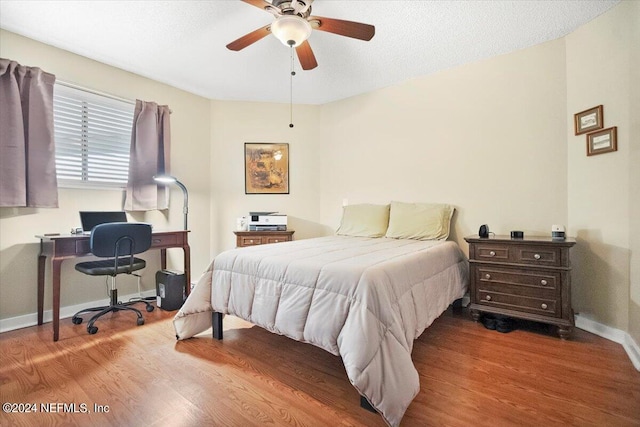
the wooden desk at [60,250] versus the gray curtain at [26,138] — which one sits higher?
the gray curtain at [26,138]

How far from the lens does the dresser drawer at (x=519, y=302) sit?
2254 mm

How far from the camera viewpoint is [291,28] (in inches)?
78.0

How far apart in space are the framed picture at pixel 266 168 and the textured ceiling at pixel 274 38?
0.96 meters

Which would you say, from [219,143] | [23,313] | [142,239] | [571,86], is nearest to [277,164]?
[219,143]

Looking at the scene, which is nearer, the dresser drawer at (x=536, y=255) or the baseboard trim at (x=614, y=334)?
the baseboard trim at (x=614, y=334)

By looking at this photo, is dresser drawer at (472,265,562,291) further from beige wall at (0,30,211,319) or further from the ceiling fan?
beige wall at (0,30,211,319)

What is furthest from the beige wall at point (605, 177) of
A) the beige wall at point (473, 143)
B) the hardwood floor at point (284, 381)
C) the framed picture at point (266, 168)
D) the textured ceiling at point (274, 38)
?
the framed picture at point (266, 168)

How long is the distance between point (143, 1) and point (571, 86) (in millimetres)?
3489

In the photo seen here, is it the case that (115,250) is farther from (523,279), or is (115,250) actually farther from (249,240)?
(523,279)

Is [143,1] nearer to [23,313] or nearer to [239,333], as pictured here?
[239,333]

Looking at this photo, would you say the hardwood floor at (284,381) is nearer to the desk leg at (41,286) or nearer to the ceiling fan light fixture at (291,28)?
the desk leg at (41,286)

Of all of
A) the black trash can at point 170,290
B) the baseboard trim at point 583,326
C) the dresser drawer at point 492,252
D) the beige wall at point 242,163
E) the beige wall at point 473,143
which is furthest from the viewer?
the beige wall at point 242,163

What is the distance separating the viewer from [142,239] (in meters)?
2.63

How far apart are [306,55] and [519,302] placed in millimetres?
2640
